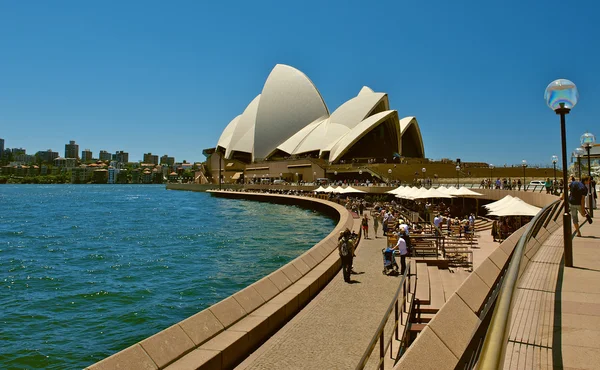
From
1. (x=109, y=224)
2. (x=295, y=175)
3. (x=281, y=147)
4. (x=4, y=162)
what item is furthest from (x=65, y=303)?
(x=4, y=162)

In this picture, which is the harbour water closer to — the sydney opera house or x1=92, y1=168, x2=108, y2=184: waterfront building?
the sydney opera house

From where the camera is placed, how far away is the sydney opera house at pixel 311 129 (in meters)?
54.4

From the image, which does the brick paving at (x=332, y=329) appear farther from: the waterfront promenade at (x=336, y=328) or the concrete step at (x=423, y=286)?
the concrete step at (x=423, y=286)

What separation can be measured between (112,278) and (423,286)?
856cm

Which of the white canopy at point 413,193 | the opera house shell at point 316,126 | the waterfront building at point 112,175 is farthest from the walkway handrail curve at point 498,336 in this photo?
the waterfront building at point 112,175

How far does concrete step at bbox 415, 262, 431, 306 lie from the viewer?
20.0 feet

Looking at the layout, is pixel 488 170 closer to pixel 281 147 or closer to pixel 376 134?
pixel 376 134

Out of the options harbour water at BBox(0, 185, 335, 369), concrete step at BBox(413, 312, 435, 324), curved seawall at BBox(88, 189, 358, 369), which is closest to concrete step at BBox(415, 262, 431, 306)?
concrete step at BBox(413, 312, 435, 324)

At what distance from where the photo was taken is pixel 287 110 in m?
64.1

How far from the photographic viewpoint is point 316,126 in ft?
201

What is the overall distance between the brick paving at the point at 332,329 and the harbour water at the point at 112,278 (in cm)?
300

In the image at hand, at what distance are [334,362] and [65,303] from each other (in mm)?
7207

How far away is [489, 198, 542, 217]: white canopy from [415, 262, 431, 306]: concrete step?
4673 millimetres

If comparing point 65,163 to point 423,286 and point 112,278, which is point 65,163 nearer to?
point 112,278
